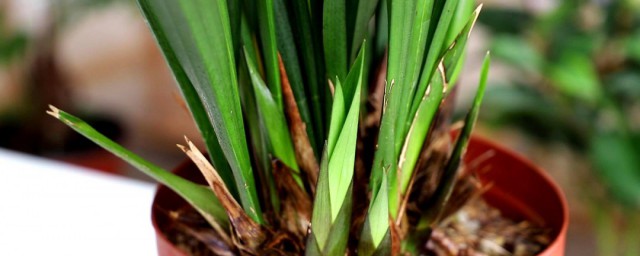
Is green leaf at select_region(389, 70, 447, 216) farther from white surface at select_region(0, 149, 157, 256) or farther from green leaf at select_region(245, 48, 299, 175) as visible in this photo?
white surface at select_region(0, 149, 157, 256)

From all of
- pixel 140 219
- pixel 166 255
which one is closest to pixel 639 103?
pixel 140 219

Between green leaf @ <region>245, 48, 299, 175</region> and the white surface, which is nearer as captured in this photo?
green leaf @ <region>245, 48, 299, 175</region>

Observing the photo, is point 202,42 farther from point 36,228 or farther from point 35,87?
point 35,87

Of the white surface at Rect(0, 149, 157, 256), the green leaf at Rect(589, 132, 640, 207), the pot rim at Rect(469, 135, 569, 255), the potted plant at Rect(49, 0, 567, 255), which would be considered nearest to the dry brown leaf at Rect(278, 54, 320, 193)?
the potted plant at Rect(49, 0, 567, 255)

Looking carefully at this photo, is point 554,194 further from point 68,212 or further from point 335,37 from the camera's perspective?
point 68,212

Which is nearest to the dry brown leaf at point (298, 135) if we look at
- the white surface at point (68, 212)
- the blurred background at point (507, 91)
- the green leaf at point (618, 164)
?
the white surface at point (68, 212)

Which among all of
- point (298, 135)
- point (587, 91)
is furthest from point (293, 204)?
point (587, 91)
